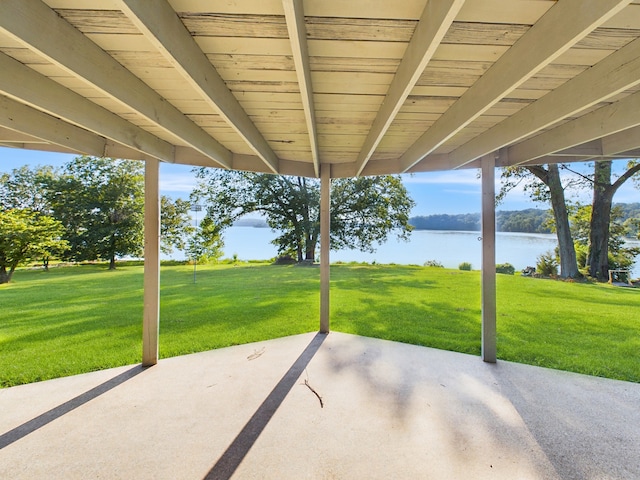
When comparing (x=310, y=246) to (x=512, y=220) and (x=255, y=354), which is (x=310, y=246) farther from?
(x=255, y=354)

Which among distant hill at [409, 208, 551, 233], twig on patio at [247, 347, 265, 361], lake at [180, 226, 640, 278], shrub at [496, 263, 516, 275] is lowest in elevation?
twig on patio at [247, 347, 265, 361]

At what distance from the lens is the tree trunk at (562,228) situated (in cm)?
559

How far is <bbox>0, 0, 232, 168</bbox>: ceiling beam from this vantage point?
27.6 inches

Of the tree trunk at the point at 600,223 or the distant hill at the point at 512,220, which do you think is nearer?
the distant hill at the point at 512,220

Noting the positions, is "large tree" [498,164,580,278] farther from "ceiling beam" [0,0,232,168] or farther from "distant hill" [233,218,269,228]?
"ceiling beam" [0,0,232,168]

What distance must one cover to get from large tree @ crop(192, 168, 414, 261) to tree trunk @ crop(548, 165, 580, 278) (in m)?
3.49

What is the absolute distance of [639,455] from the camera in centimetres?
130

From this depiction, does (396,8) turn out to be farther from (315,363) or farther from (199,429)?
(315,363)

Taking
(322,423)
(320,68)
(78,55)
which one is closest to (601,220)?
(322,423)

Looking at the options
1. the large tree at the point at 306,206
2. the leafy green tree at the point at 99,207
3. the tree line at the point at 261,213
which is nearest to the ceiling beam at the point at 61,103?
the tree line at the point at 261,213

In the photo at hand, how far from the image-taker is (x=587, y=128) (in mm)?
1484

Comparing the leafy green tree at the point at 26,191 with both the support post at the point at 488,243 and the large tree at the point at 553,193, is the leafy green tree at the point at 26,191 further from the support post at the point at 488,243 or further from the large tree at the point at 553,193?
the large tree at the point at 553,193

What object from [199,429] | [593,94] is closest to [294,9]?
[593,94]

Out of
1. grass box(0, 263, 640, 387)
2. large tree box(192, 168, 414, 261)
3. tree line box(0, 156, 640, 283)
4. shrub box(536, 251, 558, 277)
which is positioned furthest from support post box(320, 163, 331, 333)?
shrub box(536, 251, 558, 277)
